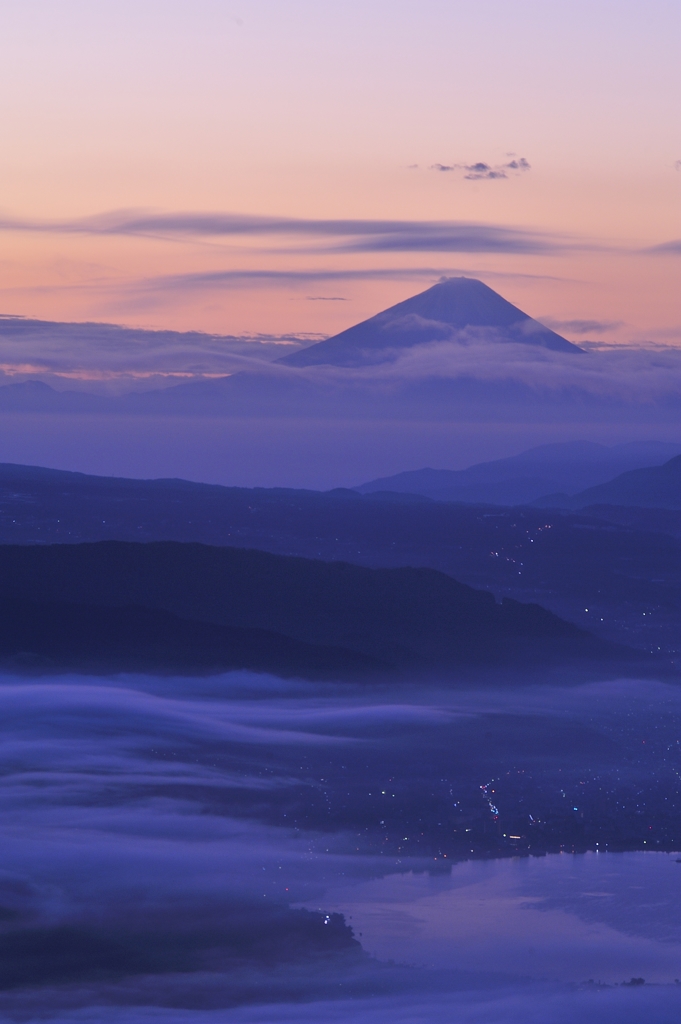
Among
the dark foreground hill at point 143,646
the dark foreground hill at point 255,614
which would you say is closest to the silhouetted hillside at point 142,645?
the dark foreground hill at point 143,646

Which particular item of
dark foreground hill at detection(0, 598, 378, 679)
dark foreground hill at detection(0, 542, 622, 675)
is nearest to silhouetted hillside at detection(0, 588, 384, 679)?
dark foreground hill at detection(0, 598, 378, 679)

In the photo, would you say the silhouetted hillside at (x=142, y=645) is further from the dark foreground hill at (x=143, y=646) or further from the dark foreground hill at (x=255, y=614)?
the dark foreground hill at (x=255, y=614)

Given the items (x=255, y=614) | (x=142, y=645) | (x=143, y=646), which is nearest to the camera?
(x=143, y=646)

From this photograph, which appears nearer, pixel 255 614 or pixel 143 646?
pixel 143 646

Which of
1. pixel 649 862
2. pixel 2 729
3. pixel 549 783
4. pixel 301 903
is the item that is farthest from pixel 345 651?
pixel 301 903

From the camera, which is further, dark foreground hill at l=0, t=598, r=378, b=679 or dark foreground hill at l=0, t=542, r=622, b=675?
dark foreground hill at l=0, t=542, r=622, b=675

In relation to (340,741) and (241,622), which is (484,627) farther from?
(340,741)

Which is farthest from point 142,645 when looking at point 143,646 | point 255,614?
point 255,614

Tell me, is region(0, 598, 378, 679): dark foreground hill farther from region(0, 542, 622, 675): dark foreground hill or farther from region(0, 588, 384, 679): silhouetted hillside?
region(0, 542, 622, 675): dark foreground hill

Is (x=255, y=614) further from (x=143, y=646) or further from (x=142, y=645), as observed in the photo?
(x=143, y=646)
